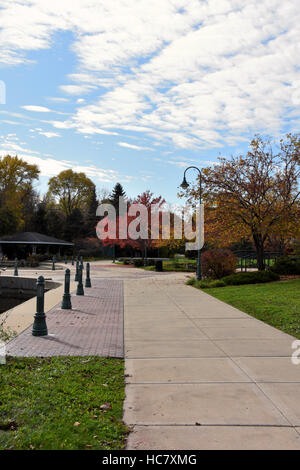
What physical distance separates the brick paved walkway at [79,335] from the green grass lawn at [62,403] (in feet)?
2.11

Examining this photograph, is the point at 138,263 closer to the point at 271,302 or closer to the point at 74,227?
the point at 271,302

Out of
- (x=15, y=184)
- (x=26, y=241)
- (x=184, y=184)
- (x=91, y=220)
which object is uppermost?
(x=15, y=184)

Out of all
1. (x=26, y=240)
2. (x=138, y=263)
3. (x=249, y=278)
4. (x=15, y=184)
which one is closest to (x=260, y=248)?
(x=249, y=278)

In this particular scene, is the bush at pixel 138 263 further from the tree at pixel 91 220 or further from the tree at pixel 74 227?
the tree at pixel 74 227

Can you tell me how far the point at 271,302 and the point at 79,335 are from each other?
6.56m

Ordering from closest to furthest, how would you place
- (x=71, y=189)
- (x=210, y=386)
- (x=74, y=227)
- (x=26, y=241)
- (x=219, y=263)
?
(x=210, y=386) < (x=219, y=263) < (x=26, y=241) < (x=74, y=227) < (x=71, y=189)

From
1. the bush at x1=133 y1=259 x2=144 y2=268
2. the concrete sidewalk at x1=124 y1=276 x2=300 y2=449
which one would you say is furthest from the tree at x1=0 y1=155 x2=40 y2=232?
the concrete sidewalk at x1=124 y1=276 x2=300 y2=449

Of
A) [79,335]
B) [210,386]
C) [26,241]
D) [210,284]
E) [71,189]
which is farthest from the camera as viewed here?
[71,189]

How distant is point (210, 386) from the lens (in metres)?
5.42

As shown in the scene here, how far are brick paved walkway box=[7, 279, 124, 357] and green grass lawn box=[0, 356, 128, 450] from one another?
64 centimetres

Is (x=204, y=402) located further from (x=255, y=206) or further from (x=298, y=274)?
(x=298, y=274)

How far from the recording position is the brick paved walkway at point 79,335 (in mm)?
7207
